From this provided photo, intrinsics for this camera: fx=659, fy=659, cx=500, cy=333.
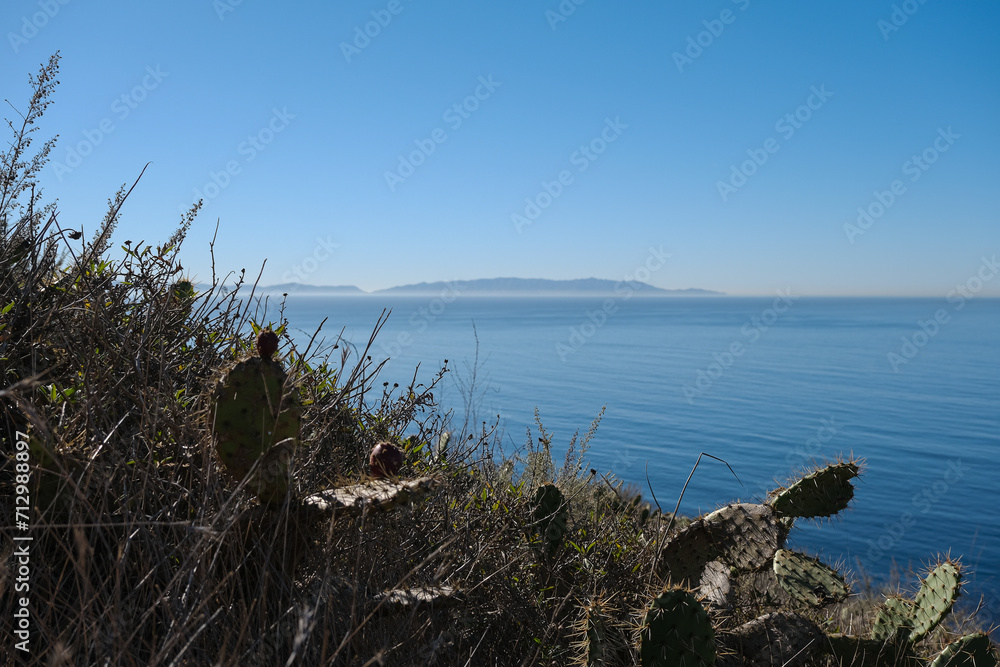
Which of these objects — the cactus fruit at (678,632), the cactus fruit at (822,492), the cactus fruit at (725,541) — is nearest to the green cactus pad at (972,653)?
the cactus fruit at (822,492)

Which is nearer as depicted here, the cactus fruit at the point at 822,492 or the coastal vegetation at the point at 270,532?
the coastal vegetation at the point at 270,532

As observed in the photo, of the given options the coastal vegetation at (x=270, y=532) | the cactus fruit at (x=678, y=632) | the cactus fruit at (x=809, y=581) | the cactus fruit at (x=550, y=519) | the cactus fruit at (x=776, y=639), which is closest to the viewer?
the coastal vegetation at (x=270, y=532)

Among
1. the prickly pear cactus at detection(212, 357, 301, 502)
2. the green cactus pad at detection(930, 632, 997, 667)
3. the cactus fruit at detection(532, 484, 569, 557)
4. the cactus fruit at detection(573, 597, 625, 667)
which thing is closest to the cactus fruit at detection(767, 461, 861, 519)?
the green cactus pad at detection(930, 632, 997, 667)

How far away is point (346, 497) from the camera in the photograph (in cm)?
279

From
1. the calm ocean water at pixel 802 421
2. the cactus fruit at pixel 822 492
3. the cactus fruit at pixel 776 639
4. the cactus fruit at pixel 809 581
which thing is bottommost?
the calm ocean water at pixel 802 421

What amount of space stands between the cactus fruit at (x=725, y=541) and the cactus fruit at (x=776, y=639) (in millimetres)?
503

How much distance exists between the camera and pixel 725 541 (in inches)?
178

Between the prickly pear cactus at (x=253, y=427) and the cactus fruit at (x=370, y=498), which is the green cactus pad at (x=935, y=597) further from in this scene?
the prickly pear cactus at (x=253, y=427)

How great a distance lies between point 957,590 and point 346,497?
3.76 metres

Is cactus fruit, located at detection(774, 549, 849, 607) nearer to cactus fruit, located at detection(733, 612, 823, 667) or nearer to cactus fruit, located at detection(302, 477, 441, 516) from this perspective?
cactus fruit, located at detection(733, 612, 823, 667)

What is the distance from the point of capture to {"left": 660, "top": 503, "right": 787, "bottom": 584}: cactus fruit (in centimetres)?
443

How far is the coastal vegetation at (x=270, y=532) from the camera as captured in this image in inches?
90.1

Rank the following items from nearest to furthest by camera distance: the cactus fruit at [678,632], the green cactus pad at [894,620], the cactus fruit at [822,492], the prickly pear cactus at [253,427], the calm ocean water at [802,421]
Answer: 1. the prickly pear cactus at [253,427]
2. the cactus fruit at [678,632]
3. the green cactus pad at [894,620]
4. the cactus fruit at [822,492]
5. the calm ocean water at [802,421]

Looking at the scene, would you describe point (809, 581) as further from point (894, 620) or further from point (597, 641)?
point (597, 641)
